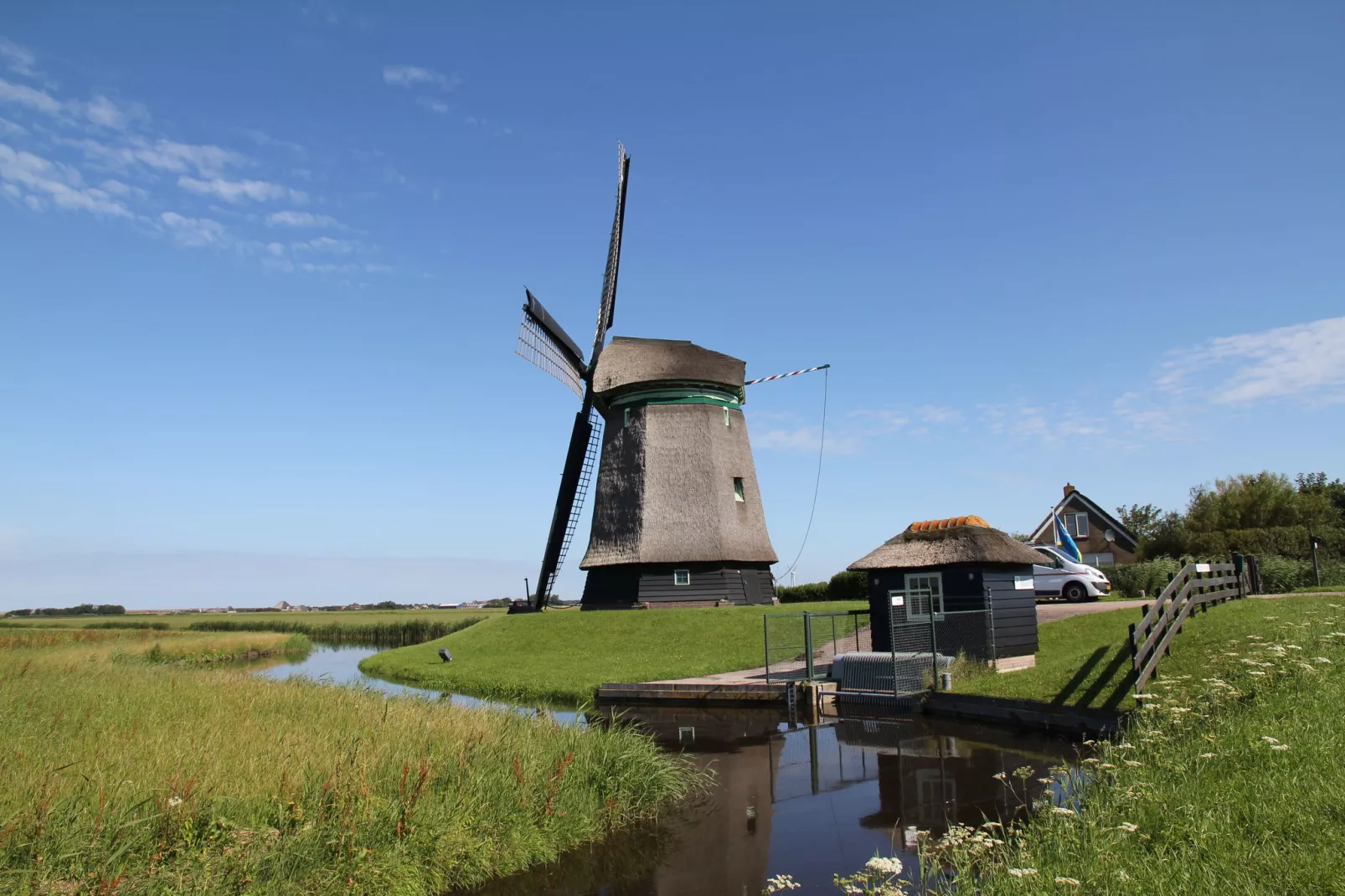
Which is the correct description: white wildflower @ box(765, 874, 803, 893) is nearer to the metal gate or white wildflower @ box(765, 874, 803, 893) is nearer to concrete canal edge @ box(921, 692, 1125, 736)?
Result: concrete canal edge @ box(921, 692, 1125, 736)

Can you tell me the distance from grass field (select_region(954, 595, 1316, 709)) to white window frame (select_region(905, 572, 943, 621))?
212cm

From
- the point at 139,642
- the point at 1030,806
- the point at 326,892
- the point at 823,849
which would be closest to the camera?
the point at 326,892

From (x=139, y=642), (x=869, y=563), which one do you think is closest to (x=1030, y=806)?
(x=869, y=563)

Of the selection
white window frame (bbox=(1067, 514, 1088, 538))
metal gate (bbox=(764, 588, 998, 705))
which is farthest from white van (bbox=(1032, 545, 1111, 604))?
white window frame (bbox=(1067, 514, 1088, 538))

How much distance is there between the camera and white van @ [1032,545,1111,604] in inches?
1101

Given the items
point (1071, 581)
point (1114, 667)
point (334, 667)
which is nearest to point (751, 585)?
point (1071, 581)

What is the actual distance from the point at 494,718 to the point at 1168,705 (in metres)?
8.75

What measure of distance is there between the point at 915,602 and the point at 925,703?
3308mm

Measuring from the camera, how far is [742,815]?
9781mm

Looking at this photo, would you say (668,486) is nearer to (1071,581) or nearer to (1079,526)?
(1071,581)

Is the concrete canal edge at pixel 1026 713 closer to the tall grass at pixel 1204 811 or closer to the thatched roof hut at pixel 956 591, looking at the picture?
the thatched roof hut at pixel 956 591

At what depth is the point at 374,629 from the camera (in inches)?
2045

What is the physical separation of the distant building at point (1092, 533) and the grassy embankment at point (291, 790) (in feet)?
120

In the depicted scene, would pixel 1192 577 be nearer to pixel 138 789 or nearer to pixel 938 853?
pixel 938 853
